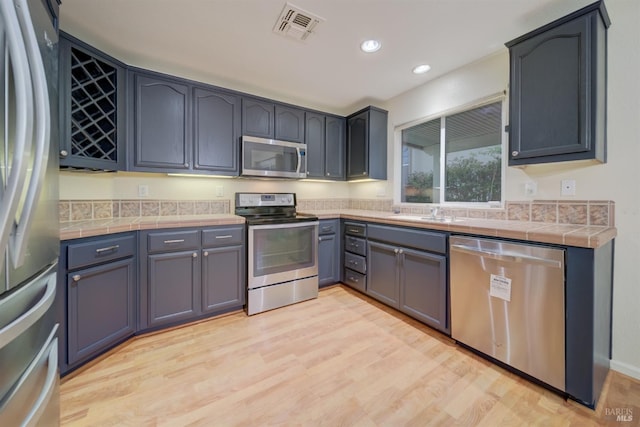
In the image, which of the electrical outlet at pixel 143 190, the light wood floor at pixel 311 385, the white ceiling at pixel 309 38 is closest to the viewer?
the light wood floor at pixel 311 385

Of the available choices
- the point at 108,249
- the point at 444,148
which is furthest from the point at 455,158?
the point at 108,249

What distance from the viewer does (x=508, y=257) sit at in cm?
155

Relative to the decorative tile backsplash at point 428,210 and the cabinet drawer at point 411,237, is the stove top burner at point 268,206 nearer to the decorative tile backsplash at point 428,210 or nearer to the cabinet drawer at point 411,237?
the decorative tile backsplash at point 428,210

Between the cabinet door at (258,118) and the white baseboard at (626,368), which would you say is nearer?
the white baseboard at (626,368)

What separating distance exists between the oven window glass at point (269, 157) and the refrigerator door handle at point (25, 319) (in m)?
1.94

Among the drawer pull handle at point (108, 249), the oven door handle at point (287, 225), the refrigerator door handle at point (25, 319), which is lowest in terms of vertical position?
the refrigerator door handle at point (25, 319)

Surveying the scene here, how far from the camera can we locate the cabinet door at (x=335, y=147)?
3309 mm

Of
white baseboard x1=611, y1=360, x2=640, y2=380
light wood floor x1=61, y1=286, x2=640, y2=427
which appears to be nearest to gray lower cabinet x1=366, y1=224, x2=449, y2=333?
light wood floor x1=61, y1=286, x2=640, y2=427

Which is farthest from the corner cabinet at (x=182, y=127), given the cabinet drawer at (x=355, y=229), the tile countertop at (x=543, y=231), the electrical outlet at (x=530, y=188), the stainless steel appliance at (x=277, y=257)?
the electrical outlet at (x=530, y=188)

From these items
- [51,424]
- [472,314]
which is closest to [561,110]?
[472,314]

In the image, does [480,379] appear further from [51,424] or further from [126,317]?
[126,317]

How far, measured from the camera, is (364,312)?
2422mm

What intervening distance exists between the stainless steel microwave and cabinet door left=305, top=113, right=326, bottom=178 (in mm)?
177

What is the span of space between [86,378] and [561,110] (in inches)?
Result: 132
